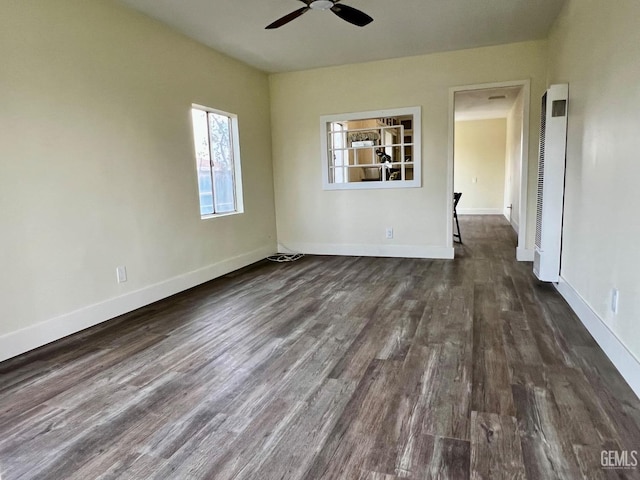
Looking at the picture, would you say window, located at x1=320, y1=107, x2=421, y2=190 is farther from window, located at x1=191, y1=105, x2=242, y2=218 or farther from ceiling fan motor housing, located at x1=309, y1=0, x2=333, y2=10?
ceiling fan motor housing, located at x1=309, y1=0, x2=333, y2=10

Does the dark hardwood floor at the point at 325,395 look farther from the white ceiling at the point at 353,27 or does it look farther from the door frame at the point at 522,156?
the white ceiling at the point at 353,27

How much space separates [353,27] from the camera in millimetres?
4043

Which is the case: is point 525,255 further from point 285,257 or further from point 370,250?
point 285,257

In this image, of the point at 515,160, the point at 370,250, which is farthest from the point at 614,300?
the point at 515,160

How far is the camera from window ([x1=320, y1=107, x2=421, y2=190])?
5.34 metres

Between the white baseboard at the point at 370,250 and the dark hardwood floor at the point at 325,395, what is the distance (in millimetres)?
1746

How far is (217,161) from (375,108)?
2.17 meters

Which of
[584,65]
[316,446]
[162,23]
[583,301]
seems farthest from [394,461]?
[162,23]

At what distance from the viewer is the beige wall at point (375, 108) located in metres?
4.86

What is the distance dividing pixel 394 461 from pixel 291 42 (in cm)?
421

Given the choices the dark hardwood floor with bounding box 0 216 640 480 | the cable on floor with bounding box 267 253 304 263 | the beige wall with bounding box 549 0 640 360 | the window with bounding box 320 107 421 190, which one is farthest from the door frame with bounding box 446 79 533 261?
the cable on floor with bounding box 267 253 304 263

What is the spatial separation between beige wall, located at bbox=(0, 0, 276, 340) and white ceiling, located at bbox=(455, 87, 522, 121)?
438 cm

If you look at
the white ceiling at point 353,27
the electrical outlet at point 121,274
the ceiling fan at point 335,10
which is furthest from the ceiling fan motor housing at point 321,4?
the electrical outlet at point 121,274

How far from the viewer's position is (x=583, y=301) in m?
2.89
